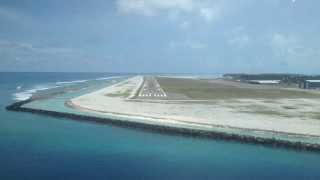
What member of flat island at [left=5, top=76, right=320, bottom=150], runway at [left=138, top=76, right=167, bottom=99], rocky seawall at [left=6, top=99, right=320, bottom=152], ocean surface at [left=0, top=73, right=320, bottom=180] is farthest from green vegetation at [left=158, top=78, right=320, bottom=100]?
ocean surface at [left=0, top=73, right=320, bottom=180]

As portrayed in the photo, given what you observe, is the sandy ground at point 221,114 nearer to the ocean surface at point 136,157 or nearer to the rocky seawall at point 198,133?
the rocky seawall at point 198,133

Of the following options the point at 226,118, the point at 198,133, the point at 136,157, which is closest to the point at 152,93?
the point at 226,118

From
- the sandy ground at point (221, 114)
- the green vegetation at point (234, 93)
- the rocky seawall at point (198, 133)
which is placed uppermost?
the sandy ground at point (221, 114)

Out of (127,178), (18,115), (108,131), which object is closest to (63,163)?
(127,178)

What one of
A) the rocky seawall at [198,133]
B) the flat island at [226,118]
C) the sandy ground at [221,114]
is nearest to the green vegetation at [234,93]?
the sandy ground at [221,114]

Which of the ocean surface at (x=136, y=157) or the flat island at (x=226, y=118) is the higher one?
the flat island at (x=226, y=118)

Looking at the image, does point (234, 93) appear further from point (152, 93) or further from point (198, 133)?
point (198, 133)

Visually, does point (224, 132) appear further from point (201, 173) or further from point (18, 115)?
point (18, 115)

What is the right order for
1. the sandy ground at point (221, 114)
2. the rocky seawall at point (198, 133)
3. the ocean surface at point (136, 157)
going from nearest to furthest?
1. the ocean surface at point (136, 157)
2. the rocky seawall at point (198, 133)
3. the sandy ground at point (221, 114)

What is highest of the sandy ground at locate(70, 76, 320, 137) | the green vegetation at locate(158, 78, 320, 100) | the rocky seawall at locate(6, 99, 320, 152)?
the sandy ground at locate(70, 76, 320, 137)

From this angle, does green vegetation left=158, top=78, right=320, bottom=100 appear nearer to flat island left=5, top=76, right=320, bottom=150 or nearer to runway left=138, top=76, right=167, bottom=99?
runway left=138, top=76, right=167, bottom=99
